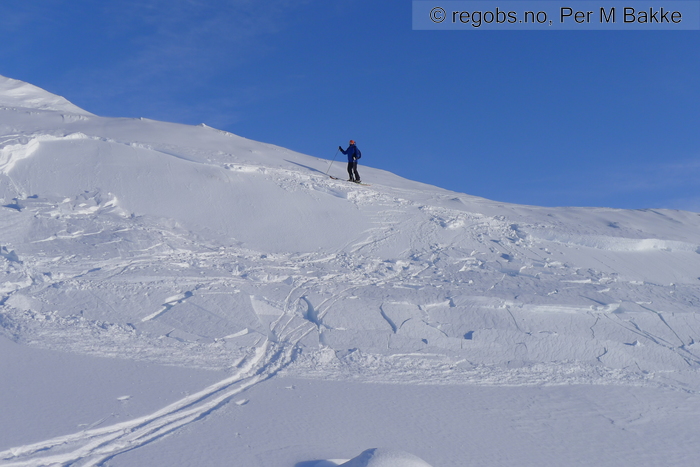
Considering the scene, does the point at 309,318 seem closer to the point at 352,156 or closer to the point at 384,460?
the point at 384,460

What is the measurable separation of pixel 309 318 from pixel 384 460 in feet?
14.1

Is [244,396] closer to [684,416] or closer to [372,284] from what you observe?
[372,284]

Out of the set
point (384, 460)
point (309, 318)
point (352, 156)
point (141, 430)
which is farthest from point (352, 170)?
point (384, 460)

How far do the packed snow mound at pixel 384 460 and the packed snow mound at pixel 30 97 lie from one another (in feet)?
63.8

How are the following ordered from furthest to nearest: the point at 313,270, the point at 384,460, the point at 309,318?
the point at 313,270, the point at 309,318, the point at 384,460

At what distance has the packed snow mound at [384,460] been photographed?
4211mm

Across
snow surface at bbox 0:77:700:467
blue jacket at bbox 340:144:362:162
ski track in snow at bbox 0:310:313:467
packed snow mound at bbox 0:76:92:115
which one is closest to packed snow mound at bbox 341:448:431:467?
snow surface at bbox 0:77:700:467

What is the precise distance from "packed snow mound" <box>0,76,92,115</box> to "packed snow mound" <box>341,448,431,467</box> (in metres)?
19.4

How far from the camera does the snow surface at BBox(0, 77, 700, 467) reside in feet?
18.1

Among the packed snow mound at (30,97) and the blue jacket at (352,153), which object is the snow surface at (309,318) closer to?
the blue jacket at (352,153)

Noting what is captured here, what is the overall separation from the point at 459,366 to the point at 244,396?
10.2 feet

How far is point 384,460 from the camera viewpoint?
4.23 m

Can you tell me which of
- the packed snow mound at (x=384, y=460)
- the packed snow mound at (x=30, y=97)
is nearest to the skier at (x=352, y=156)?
the packed snow mound at (x=30, y=97)

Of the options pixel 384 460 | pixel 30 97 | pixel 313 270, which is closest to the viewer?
pixel 384 460
